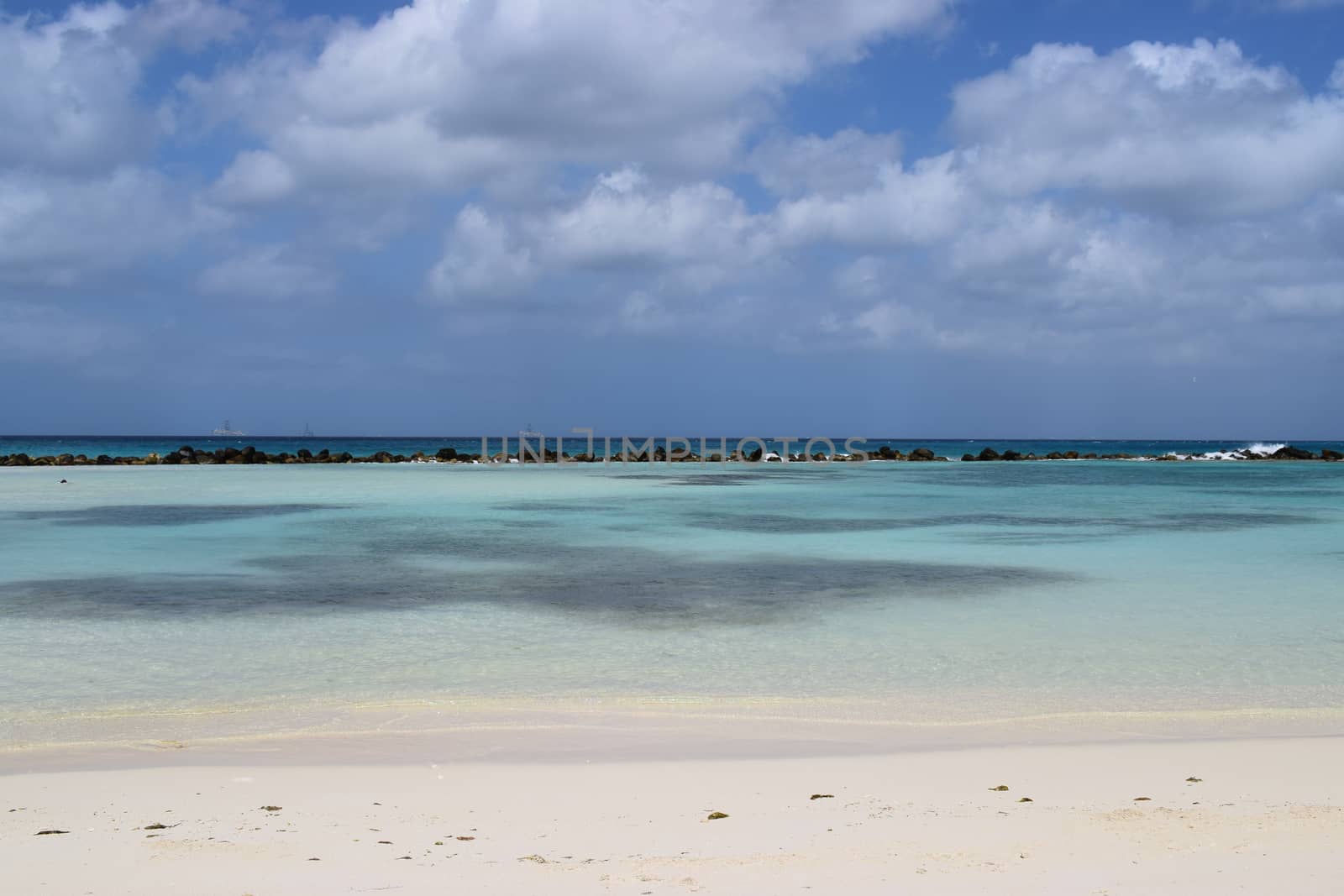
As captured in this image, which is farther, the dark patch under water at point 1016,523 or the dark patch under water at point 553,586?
the dark patch under water at point 1016,523

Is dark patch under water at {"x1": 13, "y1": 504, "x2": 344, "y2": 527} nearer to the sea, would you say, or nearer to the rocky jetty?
the sea

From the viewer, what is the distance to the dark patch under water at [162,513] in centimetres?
1758

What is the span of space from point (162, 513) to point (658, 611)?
43.4 ft

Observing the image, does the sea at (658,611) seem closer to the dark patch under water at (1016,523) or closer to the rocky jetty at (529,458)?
the dark patch under water at (1016,523)

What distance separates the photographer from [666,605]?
9.55 metres

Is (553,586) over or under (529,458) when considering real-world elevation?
under

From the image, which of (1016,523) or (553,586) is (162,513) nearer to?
(553,586)

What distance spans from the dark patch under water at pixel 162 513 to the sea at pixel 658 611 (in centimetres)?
16

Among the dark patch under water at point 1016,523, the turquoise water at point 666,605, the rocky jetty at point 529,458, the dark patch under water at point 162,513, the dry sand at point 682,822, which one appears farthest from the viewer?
the rocky jetty at point 529,458

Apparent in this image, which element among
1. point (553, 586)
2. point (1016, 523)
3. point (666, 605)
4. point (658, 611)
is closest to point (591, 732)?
point (658, 611)

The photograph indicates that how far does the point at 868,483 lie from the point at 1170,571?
19715 millimetres

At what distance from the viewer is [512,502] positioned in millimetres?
22719

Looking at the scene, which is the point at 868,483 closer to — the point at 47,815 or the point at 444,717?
the point at 444,717

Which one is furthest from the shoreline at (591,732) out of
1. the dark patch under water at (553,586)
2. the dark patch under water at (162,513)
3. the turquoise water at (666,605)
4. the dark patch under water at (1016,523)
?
the dark patch under water at (162,513)
